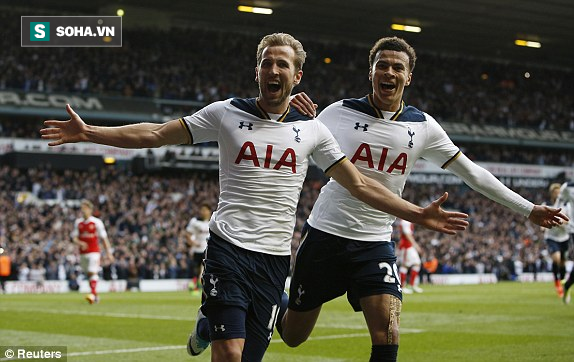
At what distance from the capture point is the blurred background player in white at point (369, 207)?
280 inches

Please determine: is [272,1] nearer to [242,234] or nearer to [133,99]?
[133,99]

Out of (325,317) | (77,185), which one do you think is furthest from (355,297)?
(77,185)

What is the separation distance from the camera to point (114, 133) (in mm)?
5883

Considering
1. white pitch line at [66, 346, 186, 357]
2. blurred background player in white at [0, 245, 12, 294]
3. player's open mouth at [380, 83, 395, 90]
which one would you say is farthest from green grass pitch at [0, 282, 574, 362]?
blurred background player in white at [0, 245, 12, 294]

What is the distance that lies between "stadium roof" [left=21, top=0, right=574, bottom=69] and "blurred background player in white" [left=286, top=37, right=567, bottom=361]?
36.2m

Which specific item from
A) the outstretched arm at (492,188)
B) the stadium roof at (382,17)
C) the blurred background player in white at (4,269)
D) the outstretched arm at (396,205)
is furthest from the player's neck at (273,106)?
the stadium roof at (382,17)

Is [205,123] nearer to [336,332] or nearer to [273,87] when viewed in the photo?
[273,87]

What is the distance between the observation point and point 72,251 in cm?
3269

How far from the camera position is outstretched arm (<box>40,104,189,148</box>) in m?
5.75

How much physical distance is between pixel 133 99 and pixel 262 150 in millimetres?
38668

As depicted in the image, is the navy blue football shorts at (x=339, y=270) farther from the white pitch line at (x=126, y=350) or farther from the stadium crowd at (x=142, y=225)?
the stadium crowd at (x=142, y=225)

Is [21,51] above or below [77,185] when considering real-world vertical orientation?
above

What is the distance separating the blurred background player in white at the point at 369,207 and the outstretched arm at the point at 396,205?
2.53 ft

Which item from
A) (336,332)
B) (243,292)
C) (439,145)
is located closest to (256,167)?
(243,292)
